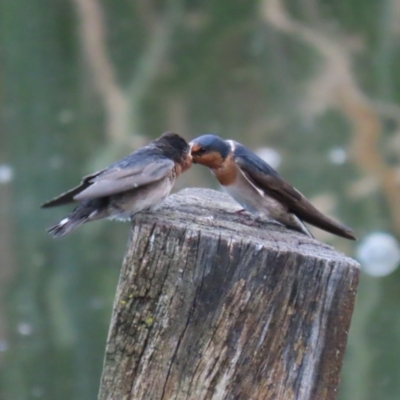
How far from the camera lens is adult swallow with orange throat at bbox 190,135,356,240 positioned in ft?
8.23

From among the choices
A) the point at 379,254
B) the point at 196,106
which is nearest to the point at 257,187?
the point at 196,106

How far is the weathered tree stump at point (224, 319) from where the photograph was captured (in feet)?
5.64

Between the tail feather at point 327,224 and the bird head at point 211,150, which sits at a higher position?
the bird head at point 211,150

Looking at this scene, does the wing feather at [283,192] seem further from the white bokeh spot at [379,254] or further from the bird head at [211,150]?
the white bokeh spot at [379,254]

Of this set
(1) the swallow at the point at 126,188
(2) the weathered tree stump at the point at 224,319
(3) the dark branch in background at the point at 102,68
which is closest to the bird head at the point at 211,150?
(1) the swallow at the point at 126,188

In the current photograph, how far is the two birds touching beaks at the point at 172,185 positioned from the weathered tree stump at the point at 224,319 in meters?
0.40

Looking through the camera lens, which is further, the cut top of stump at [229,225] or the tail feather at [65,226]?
the tail feather at [65,226]

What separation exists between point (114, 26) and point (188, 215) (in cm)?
229

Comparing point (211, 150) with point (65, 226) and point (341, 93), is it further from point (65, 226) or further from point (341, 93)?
point (341, 93)

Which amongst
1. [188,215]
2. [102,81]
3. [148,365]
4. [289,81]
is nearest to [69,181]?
[102,81]

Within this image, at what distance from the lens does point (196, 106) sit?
13.3 feet

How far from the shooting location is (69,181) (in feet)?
13.5

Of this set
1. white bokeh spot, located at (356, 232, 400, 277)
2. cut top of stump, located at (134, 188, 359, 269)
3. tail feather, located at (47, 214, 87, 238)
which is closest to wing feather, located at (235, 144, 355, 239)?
cut top of stump, located at (134, 188, 359, 269)

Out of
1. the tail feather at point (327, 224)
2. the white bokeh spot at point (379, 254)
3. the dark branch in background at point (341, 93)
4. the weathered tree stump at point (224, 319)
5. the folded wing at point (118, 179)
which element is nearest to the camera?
the weathered tree stump at point (224, 319)
